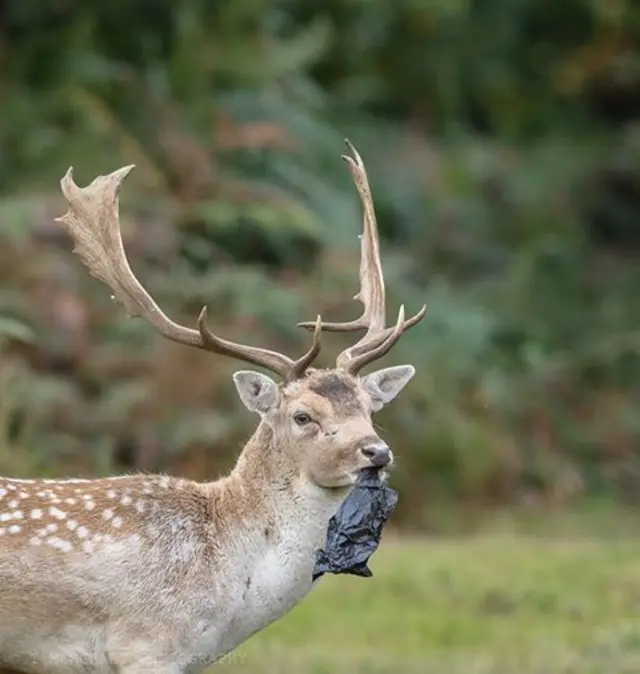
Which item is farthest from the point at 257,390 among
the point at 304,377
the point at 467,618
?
the point at 467,618

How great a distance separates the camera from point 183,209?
16.4m

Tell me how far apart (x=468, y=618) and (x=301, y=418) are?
14.9 ft

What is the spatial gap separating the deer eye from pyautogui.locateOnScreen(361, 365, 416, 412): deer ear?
1.18ft

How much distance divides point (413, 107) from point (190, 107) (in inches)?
210

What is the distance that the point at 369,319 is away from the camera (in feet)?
25.2

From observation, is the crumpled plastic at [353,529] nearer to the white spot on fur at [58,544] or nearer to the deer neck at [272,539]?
the deer neck at [272,539]

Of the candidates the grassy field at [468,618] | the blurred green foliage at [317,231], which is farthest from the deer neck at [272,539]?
the blurred green foliage at [317,231]

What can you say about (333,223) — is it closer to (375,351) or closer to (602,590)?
(602,590)

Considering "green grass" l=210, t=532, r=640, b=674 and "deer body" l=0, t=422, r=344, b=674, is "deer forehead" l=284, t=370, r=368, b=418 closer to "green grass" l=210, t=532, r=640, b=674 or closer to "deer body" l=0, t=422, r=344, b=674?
"deer body" l=0, t=422, r=344, b=674

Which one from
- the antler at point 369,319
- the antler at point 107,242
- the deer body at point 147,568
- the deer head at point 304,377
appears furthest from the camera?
the antler at point 107,242

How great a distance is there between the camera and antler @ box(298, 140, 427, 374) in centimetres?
717

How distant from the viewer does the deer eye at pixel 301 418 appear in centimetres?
694

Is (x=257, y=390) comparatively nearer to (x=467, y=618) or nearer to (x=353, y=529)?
(x=353, y=529)

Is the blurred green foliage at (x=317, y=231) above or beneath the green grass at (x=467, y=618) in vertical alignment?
above
